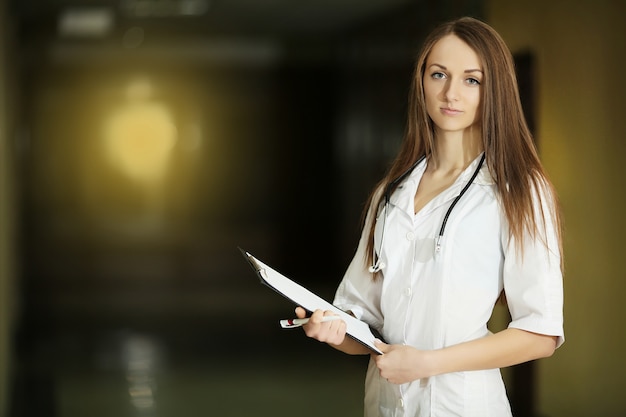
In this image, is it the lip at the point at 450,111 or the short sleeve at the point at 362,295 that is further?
the short sleeve at the point at 362,295

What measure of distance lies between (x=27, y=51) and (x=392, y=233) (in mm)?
Answer: 3715

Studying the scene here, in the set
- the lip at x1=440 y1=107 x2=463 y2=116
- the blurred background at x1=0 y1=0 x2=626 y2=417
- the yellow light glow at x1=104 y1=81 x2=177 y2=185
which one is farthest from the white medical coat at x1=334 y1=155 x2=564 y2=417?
the yellow light glow at x1=104 y1=81 x2=177 y2=185

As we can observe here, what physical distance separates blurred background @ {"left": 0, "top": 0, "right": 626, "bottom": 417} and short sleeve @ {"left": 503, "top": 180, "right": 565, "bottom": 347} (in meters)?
3.09

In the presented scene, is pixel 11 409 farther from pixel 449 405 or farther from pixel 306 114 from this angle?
pixel 449 405

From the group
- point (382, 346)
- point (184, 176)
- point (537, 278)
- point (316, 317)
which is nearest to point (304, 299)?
point (316, 317)

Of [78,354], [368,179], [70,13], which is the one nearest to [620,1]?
[368,179]

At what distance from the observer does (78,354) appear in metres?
4.69

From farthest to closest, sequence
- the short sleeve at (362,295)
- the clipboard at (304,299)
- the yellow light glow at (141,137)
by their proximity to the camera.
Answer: the yellow light glow at (141,137), the short sleeve at (362,295), the clipboard at (304,299)

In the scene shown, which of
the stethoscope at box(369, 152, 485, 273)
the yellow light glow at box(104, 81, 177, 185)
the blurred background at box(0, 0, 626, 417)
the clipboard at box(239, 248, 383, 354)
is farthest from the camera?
the yellow light glow at box(104, 81, 177, 185)

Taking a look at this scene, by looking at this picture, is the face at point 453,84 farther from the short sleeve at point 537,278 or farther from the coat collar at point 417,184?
the short sleeve at point 537,278

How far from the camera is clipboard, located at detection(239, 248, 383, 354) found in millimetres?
1454

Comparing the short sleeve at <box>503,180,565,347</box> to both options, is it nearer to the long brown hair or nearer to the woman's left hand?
the long brown hair

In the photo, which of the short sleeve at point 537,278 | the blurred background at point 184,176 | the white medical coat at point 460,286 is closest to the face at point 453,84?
the white medical coat at point 460,286

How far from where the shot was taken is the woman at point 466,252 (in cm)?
151
